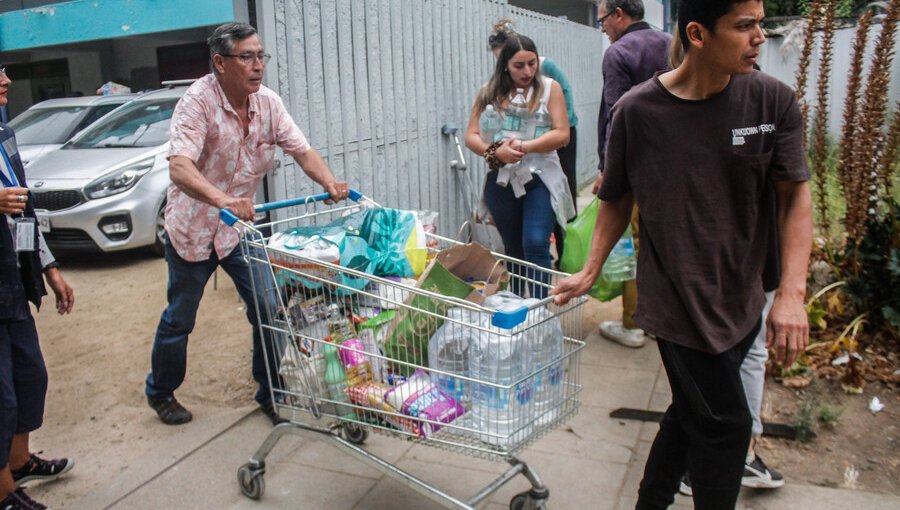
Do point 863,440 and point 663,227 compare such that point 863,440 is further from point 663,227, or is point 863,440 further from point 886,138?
point 663,227

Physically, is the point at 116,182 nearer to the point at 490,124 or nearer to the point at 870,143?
the point at 490,124

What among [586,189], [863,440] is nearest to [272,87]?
[863,440]

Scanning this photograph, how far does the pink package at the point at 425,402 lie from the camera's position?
113 inches

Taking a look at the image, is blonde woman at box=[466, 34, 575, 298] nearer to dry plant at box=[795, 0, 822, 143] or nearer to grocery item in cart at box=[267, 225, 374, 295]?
dry plant at box=[795, 0, 822, 143]

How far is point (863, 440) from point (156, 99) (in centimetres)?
822

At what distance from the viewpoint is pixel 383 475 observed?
378cm

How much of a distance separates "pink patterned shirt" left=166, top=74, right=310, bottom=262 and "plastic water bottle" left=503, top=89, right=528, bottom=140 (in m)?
1.54

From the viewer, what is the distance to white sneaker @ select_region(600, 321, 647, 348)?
17.4 ft

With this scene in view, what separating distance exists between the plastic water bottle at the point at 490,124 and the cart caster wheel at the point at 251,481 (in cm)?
257

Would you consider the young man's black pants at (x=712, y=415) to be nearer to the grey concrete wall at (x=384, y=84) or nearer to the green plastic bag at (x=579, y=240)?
the green plastic bag at (x=579, y=240)

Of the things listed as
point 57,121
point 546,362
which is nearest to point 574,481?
point 546,362

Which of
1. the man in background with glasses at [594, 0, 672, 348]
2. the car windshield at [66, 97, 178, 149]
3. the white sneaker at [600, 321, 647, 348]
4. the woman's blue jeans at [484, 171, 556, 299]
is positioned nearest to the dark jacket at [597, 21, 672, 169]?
the man in background with glasses at [594, 0, 672, 348]

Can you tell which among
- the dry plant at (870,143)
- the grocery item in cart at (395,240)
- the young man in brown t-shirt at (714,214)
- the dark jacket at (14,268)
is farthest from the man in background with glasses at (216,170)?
the dry plant at (870,143)

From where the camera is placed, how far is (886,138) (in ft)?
15.8
